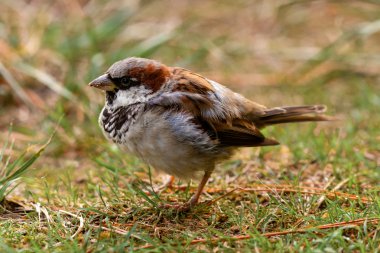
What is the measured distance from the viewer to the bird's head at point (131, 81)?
3.48 m

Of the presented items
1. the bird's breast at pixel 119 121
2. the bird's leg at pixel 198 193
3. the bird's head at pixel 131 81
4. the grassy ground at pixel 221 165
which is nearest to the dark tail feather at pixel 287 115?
the grassy ground at pixel 221 165

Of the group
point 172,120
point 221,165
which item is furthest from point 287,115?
point 172,120

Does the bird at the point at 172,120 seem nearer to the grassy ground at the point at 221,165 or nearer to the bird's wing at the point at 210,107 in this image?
the bird's wing at the point at 210,107

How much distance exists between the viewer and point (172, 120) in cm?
331

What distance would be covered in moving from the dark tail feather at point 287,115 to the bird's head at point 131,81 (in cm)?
82

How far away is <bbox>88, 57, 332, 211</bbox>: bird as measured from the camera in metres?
3.27

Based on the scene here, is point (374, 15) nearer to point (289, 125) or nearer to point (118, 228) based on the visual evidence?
point (289, 125)

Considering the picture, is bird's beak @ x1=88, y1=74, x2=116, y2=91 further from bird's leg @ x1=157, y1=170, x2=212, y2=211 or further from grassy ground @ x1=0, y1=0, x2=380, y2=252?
bird's leg @ x1=157, y1=170, x2=212, y2=211

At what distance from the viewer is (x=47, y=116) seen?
4.89 m

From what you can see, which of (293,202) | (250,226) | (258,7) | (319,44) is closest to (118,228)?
(250,226)

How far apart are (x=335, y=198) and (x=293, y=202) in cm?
23

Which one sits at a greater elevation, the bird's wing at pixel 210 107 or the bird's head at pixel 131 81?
the bird's head at pixel 131 81

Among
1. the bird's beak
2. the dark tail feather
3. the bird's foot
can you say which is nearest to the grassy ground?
the bird's foot

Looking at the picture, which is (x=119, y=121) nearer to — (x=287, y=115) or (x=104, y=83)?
(x=104, y=83)
